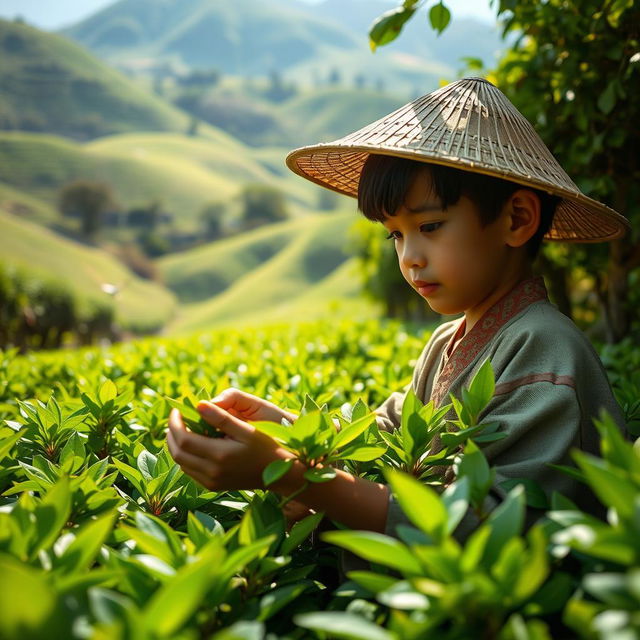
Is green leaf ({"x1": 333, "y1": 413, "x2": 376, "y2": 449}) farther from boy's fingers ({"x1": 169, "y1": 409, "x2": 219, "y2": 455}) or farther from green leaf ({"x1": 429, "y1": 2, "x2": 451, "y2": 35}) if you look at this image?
green leaf ({"x1": 429, "y1": 2, "x2": 451, "y2": 35})

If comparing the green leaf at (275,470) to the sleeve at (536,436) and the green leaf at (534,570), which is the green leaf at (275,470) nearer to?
the sleeve at (536,436)

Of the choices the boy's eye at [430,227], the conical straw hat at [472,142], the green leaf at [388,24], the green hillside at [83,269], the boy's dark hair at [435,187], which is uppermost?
the green leaf at [388,24]

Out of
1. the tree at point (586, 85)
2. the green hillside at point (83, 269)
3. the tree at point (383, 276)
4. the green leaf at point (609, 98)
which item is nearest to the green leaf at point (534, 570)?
the tree at point (586, 85)

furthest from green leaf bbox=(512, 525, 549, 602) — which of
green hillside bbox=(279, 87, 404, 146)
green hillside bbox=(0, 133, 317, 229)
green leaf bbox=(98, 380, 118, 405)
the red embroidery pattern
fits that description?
green hillside bbox=(279, 87, 404, 146)

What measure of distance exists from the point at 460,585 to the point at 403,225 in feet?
3.45

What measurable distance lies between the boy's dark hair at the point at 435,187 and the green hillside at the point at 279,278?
5240 centimetres

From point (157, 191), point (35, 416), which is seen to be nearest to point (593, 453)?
point (35, 416)

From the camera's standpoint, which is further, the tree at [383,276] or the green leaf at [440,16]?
the tree at [383,276]

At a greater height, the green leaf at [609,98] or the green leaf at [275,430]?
the green leaf at [609,98]

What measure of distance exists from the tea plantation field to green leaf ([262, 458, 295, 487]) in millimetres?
43

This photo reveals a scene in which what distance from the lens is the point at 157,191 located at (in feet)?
299

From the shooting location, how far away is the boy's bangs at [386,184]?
5.39ft

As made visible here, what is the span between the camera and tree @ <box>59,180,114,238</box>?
76750mm

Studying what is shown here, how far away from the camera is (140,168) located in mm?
93812
